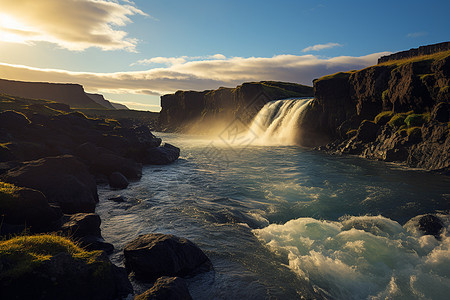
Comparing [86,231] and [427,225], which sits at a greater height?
[86,231]

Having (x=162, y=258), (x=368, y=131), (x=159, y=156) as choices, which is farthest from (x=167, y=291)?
(x=368, y=131)

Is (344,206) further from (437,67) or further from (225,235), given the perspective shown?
(437,67)

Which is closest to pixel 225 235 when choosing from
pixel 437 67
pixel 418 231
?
pixel 418 231

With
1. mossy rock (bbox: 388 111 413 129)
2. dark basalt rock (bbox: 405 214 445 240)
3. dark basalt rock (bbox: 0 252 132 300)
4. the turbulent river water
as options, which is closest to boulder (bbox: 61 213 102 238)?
the turbulent river water

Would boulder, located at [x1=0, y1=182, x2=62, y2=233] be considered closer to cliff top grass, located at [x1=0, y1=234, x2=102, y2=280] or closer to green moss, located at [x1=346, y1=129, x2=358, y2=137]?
cliff top grass, located at [x1=0, y1=234, x2=102, y2=280]

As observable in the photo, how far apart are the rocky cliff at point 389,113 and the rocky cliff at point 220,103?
103 ft

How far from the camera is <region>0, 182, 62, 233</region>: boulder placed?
33.7ft

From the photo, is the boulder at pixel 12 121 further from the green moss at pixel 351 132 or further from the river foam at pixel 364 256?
the green moss at pixel 351 132

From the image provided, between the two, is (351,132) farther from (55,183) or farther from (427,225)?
(55,183)

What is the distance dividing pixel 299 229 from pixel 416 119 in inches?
1262

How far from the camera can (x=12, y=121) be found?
2864 centimetres

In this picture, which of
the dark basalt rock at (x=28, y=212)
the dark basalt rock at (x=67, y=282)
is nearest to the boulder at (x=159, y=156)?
the dark basalt rock at (x=28, y=212)

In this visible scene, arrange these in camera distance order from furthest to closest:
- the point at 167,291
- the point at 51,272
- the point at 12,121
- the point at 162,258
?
the point at 12,121, the point at 162,258, the point at 167,291, the point at 51,272

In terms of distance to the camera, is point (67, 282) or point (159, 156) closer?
point (67, 282)
